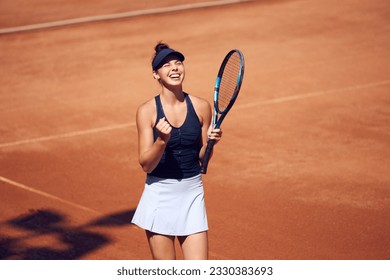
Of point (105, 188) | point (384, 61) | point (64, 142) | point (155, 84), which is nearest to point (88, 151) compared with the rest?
point (64, 142)

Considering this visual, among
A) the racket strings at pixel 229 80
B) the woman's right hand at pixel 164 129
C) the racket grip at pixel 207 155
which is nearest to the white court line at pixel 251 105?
Answer: the racket strings at pixel 229 80

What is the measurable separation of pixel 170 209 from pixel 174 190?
148 mm

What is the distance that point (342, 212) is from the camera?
30.7 feet

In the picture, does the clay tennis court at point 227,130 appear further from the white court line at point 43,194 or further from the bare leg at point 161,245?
the bare leg at point 161,245

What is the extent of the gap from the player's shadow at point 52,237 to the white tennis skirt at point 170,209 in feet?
8.74

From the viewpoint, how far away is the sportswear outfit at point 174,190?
5.92 meters

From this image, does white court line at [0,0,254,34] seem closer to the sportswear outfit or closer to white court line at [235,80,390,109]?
white court line at [235,80,390,109]

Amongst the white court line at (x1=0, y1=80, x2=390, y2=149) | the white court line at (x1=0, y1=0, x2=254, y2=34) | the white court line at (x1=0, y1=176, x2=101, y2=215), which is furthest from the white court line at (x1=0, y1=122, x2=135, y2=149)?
the white court line at (x1=0, y1=0, x2=254, y2=34)

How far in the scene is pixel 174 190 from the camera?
19.5 feet

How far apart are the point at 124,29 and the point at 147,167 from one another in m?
14.2

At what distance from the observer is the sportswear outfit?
233 inches

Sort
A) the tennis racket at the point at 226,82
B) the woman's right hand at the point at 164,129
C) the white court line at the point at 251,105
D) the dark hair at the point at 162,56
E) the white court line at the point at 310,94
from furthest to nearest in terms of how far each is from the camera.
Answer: the white court line at the point at 310,94, the white court line at the point at 251,105, the tennis racket at the point at 226,82, the dark hair at the point at 162,56, the woman's right hand at the point at 164,129
